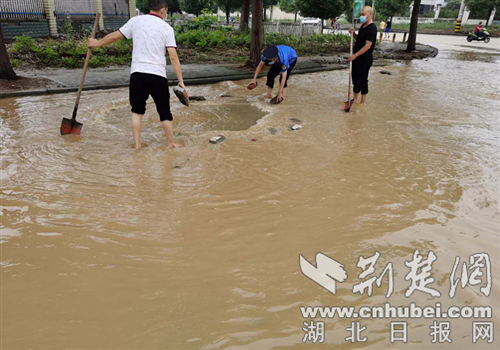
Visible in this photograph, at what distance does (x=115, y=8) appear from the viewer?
21.9 m

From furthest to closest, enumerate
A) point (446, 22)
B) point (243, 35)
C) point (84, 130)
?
point (446, 22), point (243, 35), point (84, 130)

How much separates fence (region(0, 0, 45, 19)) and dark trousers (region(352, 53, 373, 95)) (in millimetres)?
16641

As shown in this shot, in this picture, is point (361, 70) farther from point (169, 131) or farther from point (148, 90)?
point (148, 90)

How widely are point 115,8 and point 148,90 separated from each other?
792 inches

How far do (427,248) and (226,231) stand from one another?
5.29 feet

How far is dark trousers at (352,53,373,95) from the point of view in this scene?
752 cm

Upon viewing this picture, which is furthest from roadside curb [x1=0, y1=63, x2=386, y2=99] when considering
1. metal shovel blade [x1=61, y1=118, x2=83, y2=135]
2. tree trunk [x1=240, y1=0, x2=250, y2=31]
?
tree trunk [x1=240, y1=0, x2=250, y2=31]

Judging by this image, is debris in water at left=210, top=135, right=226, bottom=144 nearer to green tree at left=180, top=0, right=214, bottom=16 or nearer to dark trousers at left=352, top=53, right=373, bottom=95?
dark trousers at left=352, top=53, right=373, bottom=95

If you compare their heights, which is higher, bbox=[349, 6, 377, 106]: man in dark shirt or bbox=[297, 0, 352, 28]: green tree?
bbox=[297, 0, 352, 28]: green tree

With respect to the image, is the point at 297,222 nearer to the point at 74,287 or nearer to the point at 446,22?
the point at 74,287

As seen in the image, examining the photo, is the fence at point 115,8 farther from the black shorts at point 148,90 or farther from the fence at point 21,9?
the black shorts at point 148,90

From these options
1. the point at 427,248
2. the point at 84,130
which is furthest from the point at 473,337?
the point at 84,130

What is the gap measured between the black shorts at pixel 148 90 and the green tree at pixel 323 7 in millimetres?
22120

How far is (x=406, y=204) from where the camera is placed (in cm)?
370
